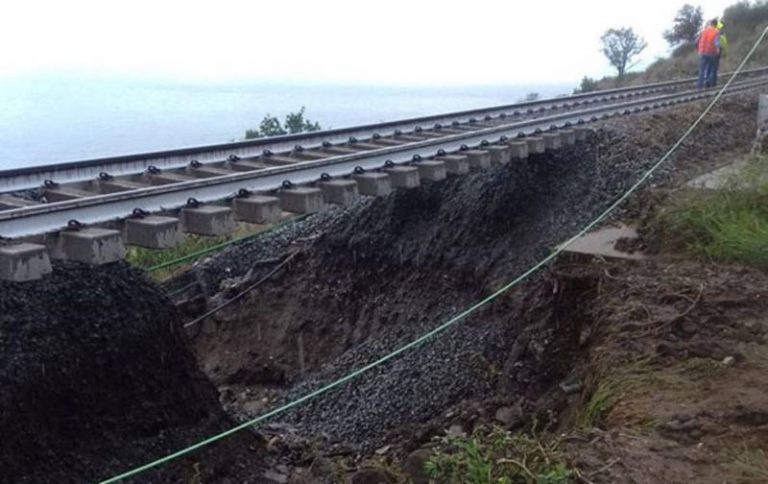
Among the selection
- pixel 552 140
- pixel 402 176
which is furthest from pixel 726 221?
pixel 402 176

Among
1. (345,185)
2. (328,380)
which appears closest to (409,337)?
(328,380)

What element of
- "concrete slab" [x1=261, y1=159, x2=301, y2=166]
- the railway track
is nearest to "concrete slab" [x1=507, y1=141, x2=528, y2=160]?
the railway track

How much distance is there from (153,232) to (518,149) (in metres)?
5.78

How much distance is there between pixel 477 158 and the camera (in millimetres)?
9938

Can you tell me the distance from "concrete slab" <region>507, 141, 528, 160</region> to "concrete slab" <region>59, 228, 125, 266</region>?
19.5 ft

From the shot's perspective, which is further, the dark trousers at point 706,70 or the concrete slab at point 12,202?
the dark trousers at point 706,70

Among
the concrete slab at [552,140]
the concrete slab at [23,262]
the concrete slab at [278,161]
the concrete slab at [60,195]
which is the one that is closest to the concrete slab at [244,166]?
the concrete slab at [278,161]

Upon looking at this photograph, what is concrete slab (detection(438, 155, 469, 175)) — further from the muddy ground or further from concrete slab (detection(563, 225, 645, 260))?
concrete slab (detection(563, 225, 645, 260))

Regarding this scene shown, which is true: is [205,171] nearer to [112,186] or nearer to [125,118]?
[112,186]

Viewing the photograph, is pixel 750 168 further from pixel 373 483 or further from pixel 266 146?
pixel 373 483

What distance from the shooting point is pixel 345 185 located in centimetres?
796

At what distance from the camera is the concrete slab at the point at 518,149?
34.5ft

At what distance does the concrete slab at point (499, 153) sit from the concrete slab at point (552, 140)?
91cm

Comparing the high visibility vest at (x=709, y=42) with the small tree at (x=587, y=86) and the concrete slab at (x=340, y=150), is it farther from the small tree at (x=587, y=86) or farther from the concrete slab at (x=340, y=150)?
the small tree at (x=587, y=86)
